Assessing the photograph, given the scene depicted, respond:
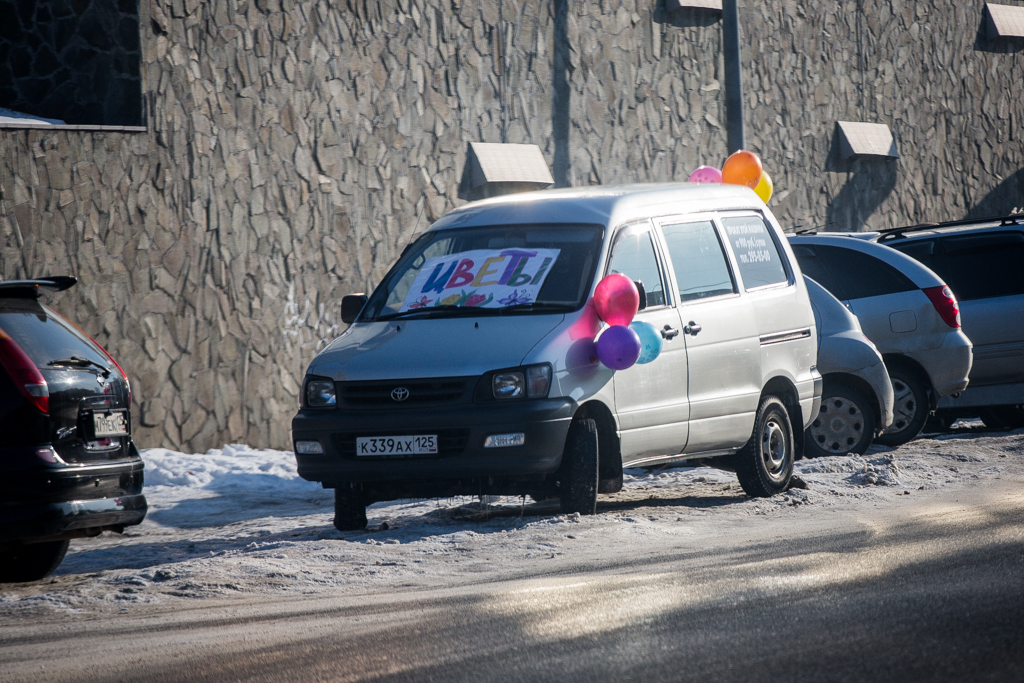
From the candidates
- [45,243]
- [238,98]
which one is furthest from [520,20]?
[45,243]

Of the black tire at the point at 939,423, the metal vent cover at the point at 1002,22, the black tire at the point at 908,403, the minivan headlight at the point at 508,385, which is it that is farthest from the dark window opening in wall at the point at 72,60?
the metal vent cover at the point at 1002,22

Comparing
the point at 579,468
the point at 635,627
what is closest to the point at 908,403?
the point at 579,468

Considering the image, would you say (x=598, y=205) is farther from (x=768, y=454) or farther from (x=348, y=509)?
(x=348, y=509)

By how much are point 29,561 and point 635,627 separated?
3.73 meters

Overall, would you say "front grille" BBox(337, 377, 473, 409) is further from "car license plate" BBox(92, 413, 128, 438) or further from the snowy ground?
"car license plate" BBox(92, 413, 128, 438)

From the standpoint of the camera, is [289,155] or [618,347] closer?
[618,347]

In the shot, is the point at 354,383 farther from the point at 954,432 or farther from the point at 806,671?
the point at 954,432

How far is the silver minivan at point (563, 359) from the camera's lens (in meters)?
7.74

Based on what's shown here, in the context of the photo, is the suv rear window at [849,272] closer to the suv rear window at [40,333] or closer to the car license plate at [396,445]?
the car license plate at [396,445]

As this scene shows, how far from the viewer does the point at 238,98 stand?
13000mm

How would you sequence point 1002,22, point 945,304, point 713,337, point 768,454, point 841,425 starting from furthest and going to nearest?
1. point 1002,22
2. point 945,304
3. point 841,425
4. point 768,454
5. point 713,337

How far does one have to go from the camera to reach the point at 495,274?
27.9 feet

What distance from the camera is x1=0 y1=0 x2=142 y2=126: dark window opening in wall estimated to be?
1237 centimetres

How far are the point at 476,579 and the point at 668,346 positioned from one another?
2496mm
